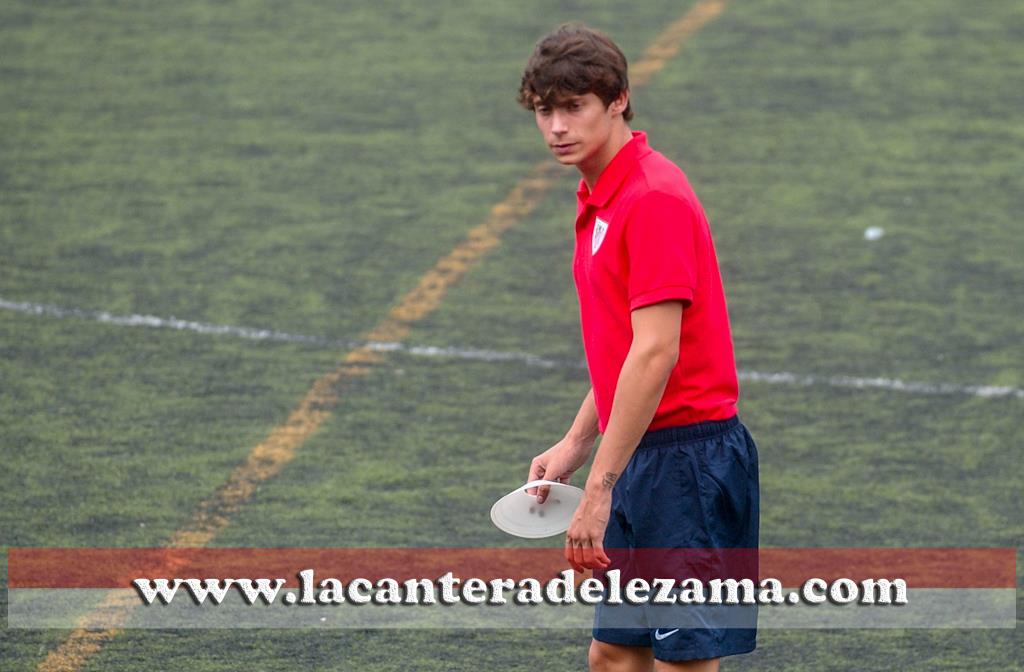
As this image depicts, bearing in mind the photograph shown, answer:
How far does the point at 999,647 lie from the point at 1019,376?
92.0 inches

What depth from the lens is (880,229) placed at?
8445 millimetres

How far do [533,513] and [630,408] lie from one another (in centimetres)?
57

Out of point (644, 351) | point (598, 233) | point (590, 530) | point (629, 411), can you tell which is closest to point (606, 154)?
point (598, 233)

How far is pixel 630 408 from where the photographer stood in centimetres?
331

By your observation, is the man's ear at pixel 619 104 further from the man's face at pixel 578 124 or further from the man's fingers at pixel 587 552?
the man's fingers at pixel 587 552

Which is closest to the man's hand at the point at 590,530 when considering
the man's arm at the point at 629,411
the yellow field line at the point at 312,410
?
the man's arm at the point at 629,411

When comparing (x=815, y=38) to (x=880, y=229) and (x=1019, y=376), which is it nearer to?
(x=880, y=229)

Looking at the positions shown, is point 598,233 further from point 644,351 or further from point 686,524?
point 686,524

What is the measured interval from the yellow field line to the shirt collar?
7.03ft

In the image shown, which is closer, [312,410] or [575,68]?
[575,68]

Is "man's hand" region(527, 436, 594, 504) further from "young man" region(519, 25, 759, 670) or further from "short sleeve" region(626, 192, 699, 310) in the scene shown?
"short sleeve" region(626, 192, 699, 310)

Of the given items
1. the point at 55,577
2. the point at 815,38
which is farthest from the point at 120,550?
the point at 815,38

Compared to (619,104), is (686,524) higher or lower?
lower

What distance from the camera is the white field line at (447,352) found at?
6.73 m
